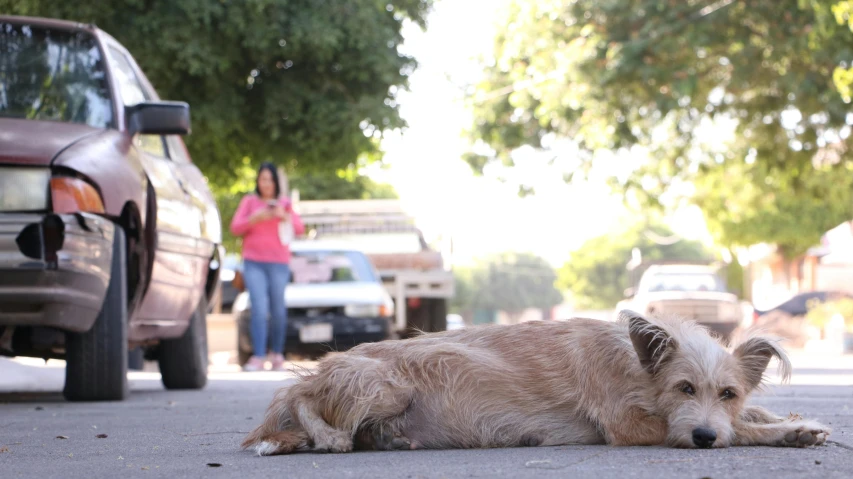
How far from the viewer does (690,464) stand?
15.7 ft

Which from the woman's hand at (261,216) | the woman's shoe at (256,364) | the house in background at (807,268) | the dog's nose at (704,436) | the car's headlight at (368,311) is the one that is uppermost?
the house in background at (807,268)

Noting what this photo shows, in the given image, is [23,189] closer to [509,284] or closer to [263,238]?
[263,238]

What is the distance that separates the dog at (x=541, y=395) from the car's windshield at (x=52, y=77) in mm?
3893

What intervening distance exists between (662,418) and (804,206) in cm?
6096

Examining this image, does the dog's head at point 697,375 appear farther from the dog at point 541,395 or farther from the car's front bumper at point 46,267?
the car's front bumper at point 46,267

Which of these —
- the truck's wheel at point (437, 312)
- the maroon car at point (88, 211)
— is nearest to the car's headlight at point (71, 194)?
the maroon car at point (88, 211)

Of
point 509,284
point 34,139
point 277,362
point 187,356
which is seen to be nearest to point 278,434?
point 34,139

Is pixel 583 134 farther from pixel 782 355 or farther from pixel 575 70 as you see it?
pixel 782 355

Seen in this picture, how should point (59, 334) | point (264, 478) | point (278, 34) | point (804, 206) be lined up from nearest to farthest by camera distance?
point (264, 478), point (59, 334), point (278, 34), point (804, 206)

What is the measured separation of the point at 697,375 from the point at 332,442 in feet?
5.00

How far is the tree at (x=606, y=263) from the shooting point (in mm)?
120562

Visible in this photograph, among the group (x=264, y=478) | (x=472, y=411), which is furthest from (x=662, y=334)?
(x=264, y=478)

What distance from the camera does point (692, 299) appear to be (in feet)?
102

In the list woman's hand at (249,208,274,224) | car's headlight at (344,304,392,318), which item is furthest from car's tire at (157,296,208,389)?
car's headlight at (344,304,392,318)
